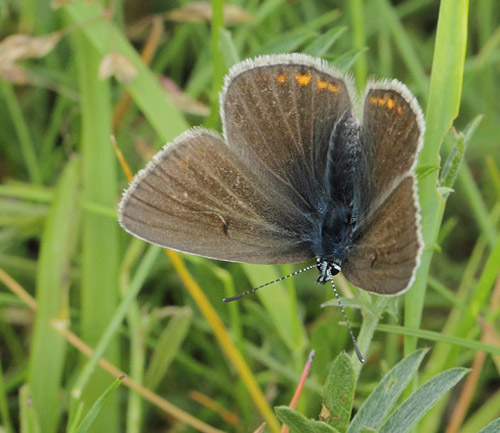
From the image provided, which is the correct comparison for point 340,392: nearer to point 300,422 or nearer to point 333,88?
point 300,422

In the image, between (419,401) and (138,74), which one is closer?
(419,401)

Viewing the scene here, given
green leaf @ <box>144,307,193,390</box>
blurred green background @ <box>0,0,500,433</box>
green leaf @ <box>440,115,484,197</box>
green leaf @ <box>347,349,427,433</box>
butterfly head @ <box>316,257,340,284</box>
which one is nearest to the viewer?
green leaf @ <box>347,349,427,433</box>

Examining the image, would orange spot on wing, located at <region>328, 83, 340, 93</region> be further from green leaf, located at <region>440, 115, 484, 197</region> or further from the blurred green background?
green leaf, located at <region>440, 115, 484, 197</region>

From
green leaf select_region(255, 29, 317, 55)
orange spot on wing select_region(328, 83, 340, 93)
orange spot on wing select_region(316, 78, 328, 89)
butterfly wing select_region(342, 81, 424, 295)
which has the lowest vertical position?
butterfly wing select_region(342, 81, 424, 295)

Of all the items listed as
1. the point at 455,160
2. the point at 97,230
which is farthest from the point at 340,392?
the point at 97,230

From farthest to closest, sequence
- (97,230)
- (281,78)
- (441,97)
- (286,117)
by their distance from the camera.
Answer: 1. (97,230)
2. (286,117)
3. (281,78)
4. (441,97)

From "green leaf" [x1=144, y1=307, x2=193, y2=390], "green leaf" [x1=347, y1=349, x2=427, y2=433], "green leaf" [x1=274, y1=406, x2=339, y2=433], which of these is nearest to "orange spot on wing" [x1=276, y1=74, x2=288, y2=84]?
"green leaf" [x1=144, y1=307, x2=193, y2=390]

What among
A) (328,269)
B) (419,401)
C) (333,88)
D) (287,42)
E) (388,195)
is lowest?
(419,401)
